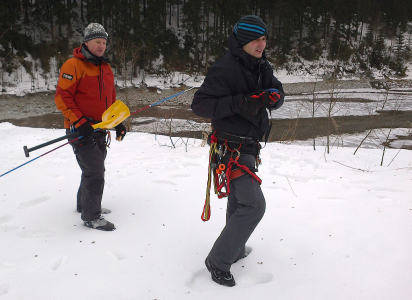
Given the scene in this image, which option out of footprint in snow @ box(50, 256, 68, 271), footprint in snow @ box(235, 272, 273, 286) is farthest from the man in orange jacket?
footprint in snow @ box(235, 272, 273, 286)

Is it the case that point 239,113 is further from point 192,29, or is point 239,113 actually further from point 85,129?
point 192,29

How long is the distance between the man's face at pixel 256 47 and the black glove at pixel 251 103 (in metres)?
0.28

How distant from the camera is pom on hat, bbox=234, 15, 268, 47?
2043mm

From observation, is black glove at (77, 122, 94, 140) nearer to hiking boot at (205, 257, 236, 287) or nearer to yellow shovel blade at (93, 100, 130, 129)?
yellow shovel blade at (93, 100, 130, 129)

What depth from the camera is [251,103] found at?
198cm

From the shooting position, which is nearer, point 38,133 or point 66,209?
point 66,209

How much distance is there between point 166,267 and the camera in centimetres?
235

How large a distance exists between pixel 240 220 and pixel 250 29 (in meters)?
1.24

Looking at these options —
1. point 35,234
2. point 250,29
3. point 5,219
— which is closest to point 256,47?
point 250,29

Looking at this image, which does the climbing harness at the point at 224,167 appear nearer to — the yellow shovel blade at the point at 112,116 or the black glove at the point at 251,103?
the black glove at the point at 251,103

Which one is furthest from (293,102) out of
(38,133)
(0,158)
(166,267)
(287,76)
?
(166,267)

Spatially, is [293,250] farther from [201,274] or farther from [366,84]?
[366,84]

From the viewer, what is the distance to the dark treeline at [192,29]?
23.5 metres

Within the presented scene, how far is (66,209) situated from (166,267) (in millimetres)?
1438
